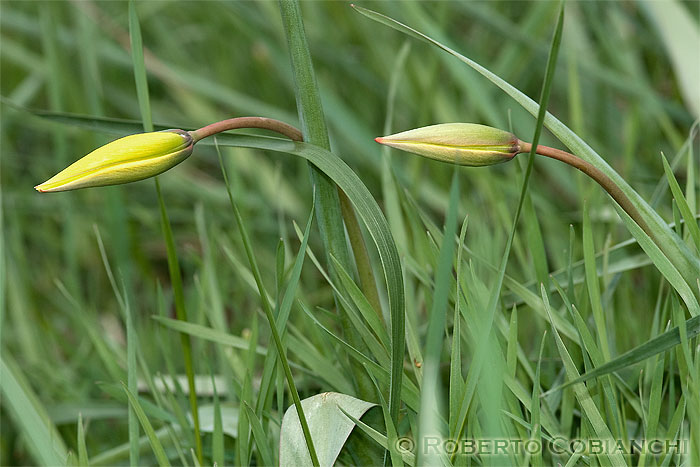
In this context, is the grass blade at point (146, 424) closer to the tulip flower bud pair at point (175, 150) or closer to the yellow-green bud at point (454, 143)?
the tulip flower bud pair at point (175, 150)

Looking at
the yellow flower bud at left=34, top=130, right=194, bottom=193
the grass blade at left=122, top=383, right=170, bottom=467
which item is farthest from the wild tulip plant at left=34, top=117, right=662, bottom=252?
the grass blade at left=122, top=383, right=170, bottom=467

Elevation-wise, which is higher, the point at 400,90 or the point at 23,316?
the point at 400,90

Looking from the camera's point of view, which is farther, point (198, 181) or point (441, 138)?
point (198, 181)

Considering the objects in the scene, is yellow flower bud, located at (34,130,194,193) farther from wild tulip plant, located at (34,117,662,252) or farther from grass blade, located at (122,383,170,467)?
grass blade, located at (122,383,170,467)

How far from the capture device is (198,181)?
5.48ft

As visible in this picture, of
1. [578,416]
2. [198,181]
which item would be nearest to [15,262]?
[198,181]

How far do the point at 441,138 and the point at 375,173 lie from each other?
967 millimetres

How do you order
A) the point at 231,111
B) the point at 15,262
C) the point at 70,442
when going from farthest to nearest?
the point at 231,111 < the point at 15,262 < the point at 70,442

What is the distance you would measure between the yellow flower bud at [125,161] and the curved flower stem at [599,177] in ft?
0.89

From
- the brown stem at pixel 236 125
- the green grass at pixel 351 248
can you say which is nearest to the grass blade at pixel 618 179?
the green grass at pixel 351 248

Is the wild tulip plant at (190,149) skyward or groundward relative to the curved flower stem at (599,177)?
skyward

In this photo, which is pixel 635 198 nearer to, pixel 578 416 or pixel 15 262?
pixel 578 416

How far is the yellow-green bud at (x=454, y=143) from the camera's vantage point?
1.84 feet

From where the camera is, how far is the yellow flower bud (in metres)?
0.53
